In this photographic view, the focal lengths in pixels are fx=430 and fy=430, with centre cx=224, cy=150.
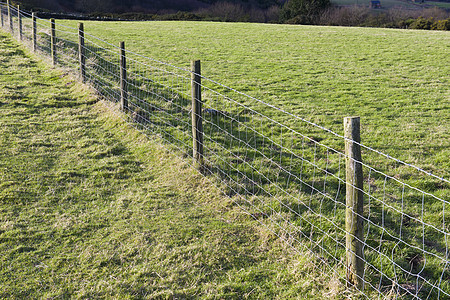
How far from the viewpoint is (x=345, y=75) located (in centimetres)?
1303

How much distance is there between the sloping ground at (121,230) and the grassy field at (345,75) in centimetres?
326

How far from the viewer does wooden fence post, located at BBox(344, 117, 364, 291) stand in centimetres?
405

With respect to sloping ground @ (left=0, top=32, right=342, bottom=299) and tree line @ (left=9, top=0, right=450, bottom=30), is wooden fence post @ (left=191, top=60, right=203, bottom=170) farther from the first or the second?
tree line @ (left=9, top=0, right=450, bottom=30)

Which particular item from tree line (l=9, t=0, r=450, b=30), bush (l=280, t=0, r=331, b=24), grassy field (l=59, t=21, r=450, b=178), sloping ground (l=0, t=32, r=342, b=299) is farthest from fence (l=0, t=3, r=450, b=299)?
bush (l=280, t=0, r=331, b=24)

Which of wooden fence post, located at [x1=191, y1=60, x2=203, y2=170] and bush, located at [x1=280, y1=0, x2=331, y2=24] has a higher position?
bush, located at [x1=280, y1=0, x2=331, y2=24]

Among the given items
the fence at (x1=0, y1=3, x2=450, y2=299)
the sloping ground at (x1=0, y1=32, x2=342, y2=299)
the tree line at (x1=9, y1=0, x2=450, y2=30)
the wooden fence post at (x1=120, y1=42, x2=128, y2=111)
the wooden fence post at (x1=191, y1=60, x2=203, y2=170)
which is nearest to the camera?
the fence at (x1=0, y1=3, x2=450, y2=299)

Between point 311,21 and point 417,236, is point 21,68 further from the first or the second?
point 311,21

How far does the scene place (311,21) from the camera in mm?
41875

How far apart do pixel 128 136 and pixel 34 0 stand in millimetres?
45709

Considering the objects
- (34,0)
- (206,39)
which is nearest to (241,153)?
(206,39)

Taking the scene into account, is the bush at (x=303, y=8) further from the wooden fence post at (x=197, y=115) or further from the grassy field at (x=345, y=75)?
the wooden fence post at (x=197, y=115)

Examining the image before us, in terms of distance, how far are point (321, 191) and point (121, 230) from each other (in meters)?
2.82

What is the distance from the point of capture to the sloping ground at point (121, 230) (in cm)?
445

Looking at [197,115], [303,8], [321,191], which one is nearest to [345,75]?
[197,115]
